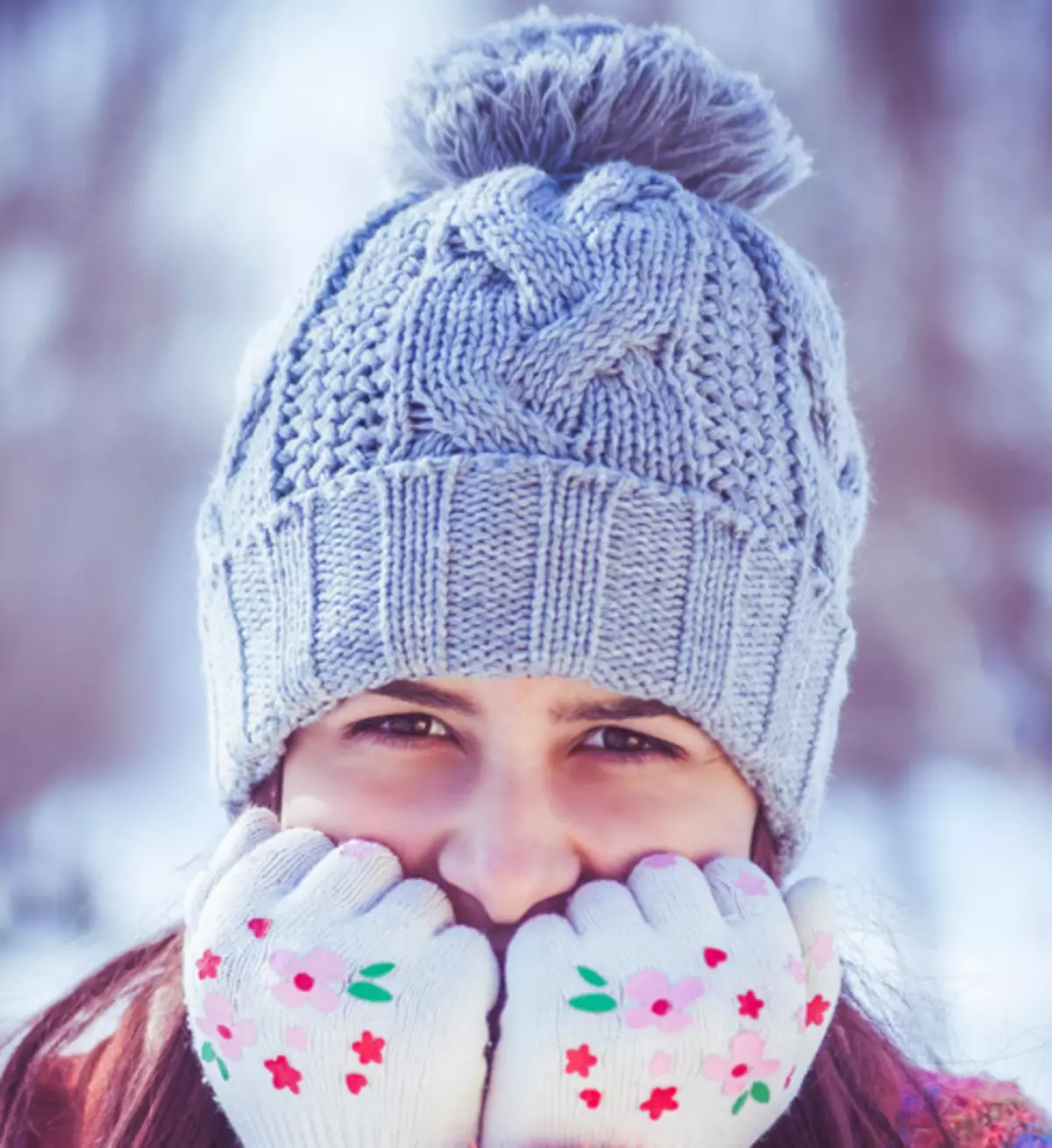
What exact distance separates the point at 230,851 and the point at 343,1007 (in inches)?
8.5

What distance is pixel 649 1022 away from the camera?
1.01 m

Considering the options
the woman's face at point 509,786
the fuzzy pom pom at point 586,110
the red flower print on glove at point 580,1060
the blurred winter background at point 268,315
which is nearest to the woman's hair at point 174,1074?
the woman's face at point 509,786

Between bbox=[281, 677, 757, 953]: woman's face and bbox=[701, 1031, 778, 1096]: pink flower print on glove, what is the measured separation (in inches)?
6.8

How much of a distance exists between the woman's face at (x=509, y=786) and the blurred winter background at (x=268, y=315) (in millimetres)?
956

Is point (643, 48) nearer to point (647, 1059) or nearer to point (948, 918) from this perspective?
point (647, 1059)

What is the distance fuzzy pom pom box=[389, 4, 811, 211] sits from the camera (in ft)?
4.27

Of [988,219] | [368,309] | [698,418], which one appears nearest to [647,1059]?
[698,418]

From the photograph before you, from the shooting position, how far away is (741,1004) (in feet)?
3.42

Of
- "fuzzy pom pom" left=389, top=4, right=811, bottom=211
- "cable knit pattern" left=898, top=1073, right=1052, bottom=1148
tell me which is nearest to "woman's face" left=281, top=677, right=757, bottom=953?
"cable knit pattern" left=898, top=1073, right=1052, bottom=1148

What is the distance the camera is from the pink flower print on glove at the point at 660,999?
3.31 ft

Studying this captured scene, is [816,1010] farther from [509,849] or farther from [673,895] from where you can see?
[509,849]

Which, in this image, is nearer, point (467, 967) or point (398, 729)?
point (467, 967)

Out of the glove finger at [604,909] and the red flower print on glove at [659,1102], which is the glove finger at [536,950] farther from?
the red flower print on glove at [659,1102]

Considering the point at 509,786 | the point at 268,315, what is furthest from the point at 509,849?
the point at 268,315
